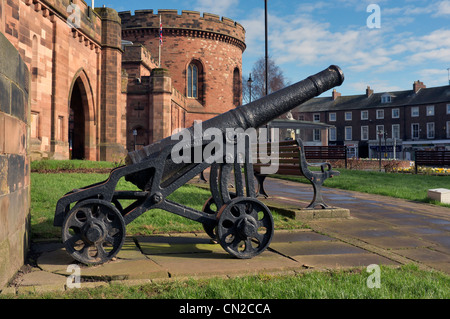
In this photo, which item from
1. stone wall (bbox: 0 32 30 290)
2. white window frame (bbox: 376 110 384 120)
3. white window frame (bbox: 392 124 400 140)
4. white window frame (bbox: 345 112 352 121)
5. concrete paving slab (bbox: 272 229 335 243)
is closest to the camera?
stone wall (bbox: 0 32 30 290)

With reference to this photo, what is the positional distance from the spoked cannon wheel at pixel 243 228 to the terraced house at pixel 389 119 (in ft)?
149

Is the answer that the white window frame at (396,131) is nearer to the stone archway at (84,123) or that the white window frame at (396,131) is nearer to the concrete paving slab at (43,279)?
the stone archway at (84,123)

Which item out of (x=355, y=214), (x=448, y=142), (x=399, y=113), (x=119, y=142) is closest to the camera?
(x=355, y=214)

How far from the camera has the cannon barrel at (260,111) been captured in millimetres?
3559

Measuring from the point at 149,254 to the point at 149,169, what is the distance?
770 millimetres

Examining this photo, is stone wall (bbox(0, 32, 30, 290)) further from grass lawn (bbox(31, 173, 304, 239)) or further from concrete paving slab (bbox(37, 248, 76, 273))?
grass lawn (bbox(31, 173, 304, 239))

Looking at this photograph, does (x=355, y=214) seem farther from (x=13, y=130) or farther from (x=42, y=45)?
(x=42, y=45)

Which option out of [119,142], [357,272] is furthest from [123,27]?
[357,272]

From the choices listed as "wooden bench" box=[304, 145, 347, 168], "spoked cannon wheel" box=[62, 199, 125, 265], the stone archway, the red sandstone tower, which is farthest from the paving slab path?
the red sandstone tower

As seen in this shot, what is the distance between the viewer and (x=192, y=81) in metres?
35.2

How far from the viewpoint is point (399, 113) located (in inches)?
1988

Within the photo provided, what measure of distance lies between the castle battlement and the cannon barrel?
30673 mm

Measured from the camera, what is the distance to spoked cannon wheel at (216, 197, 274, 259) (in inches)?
136
